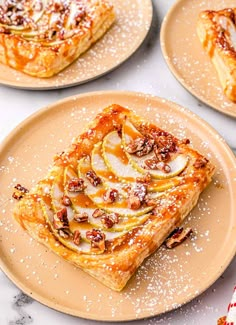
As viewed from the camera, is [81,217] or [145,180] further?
[145,180]

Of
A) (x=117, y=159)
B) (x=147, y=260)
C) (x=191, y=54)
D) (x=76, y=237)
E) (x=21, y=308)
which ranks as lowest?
(x=21, y=308)

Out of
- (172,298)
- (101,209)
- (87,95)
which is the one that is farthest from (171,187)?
(87,95)

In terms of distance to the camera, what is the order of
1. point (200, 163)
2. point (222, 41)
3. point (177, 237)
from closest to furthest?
1. point (177, 237)
2. point (200, 163)
3. point (222, 41)

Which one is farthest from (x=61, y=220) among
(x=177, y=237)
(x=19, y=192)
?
(x=177, y=237)

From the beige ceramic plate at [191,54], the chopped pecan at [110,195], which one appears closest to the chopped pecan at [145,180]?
the chopped pecan at [110,195]

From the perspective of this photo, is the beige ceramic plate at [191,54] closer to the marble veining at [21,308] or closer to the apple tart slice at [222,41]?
the apple tart slice at [222,41]

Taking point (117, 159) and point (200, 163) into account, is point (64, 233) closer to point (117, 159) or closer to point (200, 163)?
point (117, 159)

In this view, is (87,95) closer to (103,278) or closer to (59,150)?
(59,150)

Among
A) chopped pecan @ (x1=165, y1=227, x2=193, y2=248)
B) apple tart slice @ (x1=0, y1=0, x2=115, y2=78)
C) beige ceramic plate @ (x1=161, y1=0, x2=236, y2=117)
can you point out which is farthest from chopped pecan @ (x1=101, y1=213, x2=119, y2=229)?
apple tart slice @ (x1=0, y1=0, x2=115, y2=78)
